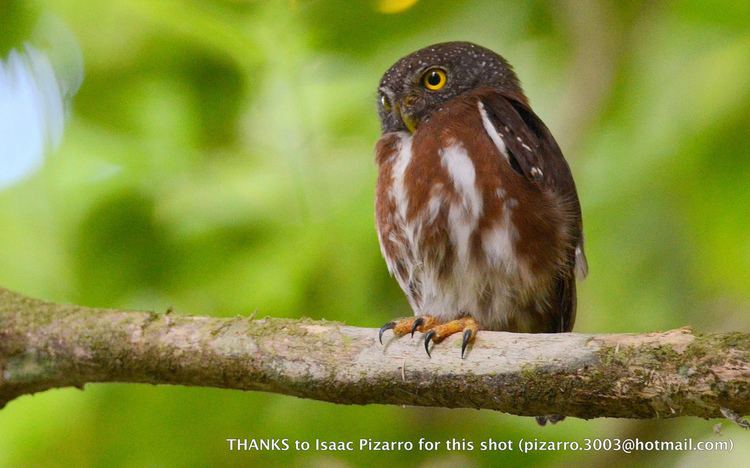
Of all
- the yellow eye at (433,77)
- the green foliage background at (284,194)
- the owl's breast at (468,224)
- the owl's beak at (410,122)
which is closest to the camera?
the owl's breast at (468,224)

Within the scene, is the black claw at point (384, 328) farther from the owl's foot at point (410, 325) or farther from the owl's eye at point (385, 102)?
the owl's eye at point (385, 102)

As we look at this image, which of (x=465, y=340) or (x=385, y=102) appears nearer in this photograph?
(x=465, y=340)

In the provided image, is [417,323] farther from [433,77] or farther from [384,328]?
[433,77]

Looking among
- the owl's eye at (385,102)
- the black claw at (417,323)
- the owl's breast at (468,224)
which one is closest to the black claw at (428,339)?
the black claw at (417,323)

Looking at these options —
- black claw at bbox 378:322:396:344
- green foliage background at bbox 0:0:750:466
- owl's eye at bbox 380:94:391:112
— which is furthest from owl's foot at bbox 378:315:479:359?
owl's eye at bbox 380:94:391:112

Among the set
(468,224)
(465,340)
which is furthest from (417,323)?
(468,224)

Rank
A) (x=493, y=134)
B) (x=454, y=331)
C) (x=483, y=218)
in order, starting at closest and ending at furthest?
(x=454, y=331), (x=483, y=218), (x=493, y=134)

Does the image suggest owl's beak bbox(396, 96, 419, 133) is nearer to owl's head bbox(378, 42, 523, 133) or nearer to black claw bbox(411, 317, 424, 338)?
owl's head bbox(378, 42, 523, 133)
